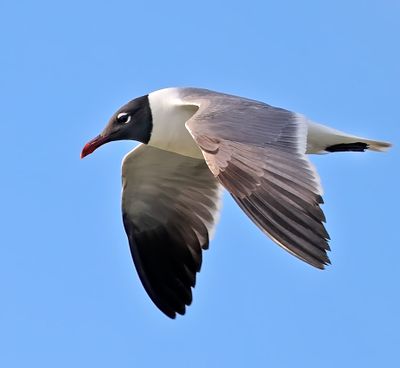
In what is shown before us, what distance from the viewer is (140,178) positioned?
12.5 meters

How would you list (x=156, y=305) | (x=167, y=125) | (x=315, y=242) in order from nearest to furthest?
(x=315, y=242) → (x=167, y=125) → (x=156, y=305)

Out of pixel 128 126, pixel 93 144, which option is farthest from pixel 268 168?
pixel 93 144

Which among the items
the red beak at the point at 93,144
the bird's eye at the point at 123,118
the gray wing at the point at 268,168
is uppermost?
the bird's eye at the point at 123,118

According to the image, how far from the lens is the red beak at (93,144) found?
11953 millimetres

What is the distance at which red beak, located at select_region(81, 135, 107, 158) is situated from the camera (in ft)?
39.2

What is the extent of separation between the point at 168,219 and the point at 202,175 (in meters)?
0.61

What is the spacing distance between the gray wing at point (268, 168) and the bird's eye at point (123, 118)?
3.93ft

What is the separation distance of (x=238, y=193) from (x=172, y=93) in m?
2.72

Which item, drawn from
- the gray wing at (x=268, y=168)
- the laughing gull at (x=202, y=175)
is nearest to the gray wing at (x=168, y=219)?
the laughing gull at (x=202, y=175)

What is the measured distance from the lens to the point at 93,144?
1199 cm

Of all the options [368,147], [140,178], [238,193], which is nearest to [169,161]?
[140,178]

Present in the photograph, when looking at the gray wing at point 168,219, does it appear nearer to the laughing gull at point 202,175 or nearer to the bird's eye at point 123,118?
the laughing gull at point 202,175

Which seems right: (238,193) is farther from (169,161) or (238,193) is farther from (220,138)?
(169,161)

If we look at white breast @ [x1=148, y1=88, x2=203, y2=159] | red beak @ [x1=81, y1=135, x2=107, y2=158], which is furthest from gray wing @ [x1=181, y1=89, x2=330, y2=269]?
red beak @ [x1=81, y1=135, x2=107, y2=158]
